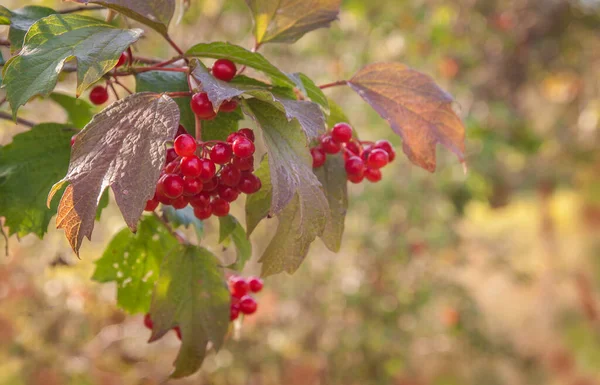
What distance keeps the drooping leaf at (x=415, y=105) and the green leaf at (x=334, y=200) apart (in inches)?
4.2

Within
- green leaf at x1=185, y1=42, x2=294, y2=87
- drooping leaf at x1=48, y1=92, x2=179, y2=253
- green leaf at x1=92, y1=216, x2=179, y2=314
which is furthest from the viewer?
green leaf at x1=92, y1=216, x2=179, y2=314

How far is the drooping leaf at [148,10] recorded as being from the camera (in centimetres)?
59

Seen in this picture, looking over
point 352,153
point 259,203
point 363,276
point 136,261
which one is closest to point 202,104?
point 259,203

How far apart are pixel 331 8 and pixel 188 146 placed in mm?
328

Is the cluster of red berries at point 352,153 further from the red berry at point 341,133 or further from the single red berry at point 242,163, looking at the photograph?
the single red berry at point 242,163

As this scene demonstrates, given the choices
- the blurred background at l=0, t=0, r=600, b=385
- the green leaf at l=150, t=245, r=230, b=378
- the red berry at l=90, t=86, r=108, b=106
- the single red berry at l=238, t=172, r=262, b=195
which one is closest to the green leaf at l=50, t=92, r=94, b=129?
→ the red berry at l=90, t=86, r=108, b=106

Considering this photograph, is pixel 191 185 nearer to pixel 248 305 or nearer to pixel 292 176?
pixel 292 176

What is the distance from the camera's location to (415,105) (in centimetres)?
76

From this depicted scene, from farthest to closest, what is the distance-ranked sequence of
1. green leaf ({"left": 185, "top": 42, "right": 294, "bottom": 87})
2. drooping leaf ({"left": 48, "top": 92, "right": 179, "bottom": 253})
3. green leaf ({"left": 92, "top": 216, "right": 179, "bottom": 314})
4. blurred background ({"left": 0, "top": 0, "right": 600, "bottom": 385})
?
blurred background ({"left": 0, "top": 0, "right": 600, "bottom": 385})
green leaf ({"left": 92, "top": 216, "right": 179, "bottom": 314})
green leaf ({"left": 185, "top": 42, "right": 294, "bottom": 87})
drooping leaf ({"left": 48, "top": 92, "right": 179, "bottom": 253})

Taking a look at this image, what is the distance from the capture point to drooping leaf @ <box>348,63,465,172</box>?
2.47ft

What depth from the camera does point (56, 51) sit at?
0.57 meters

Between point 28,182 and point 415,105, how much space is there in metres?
0.50

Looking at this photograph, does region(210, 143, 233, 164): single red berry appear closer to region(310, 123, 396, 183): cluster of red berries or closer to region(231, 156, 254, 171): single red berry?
region(231, 156, 254, 171): single red berry

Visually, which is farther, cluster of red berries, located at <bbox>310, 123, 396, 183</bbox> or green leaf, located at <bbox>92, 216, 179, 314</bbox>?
green leaf, located at <bbox>92, 216, 179, 314</bbox>
